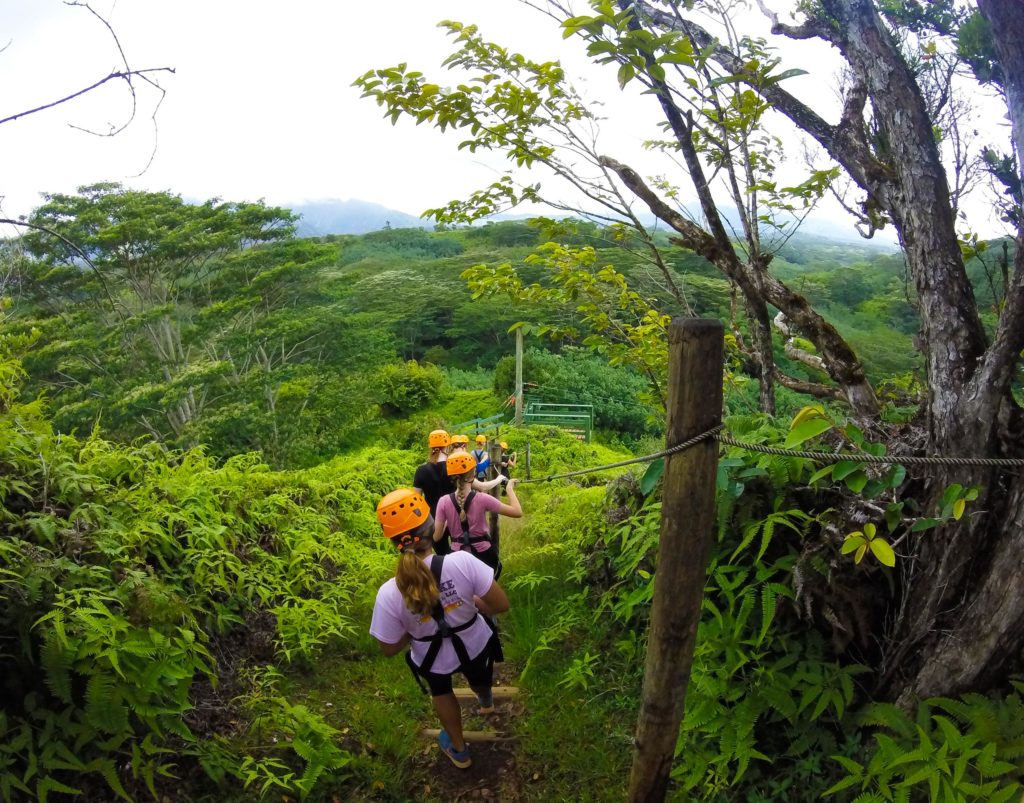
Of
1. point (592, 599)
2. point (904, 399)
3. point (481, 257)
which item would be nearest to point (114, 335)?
point (592, 599)

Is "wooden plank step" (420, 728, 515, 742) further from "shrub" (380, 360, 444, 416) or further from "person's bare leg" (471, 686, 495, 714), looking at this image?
"shrub" (380, 360, 444, 416)

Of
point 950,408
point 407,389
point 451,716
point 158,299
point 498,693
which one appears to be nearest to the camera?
point 950,408

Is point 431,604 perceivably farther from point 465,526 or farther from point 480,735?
point 465,526

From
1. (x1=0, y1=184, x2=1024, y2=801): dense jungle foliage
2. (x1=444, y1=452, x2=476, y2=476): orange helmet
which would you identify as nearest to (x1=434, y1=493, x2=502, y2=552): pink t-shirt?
(x1=444, y1=452, x2=476, y2=476): orange helmet

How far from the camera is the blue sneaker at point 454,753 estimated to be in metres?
3.63

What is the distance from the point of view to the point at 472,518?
4.72m

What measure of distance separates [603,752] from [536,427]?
47.1 feet

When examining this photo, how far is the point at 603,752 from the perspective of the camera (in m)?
3.65

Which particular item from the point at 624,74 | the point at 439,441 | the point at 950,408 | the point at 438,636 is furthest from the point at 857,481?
the point at 439,441

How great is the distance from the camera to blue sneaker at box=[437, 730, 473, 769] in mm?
3633

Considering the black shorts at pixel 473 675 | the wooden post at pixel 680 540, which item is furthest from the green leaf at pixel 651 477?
the black shorts at pixel 473 675

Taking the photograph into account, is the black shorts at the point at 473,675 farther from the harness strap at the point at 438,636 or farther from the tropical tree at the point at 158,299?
the tropical tree at the point at 158,299

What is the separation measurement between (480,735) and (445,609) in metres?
1.24

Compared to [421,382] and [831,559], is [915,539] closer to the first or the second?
[831,559]
